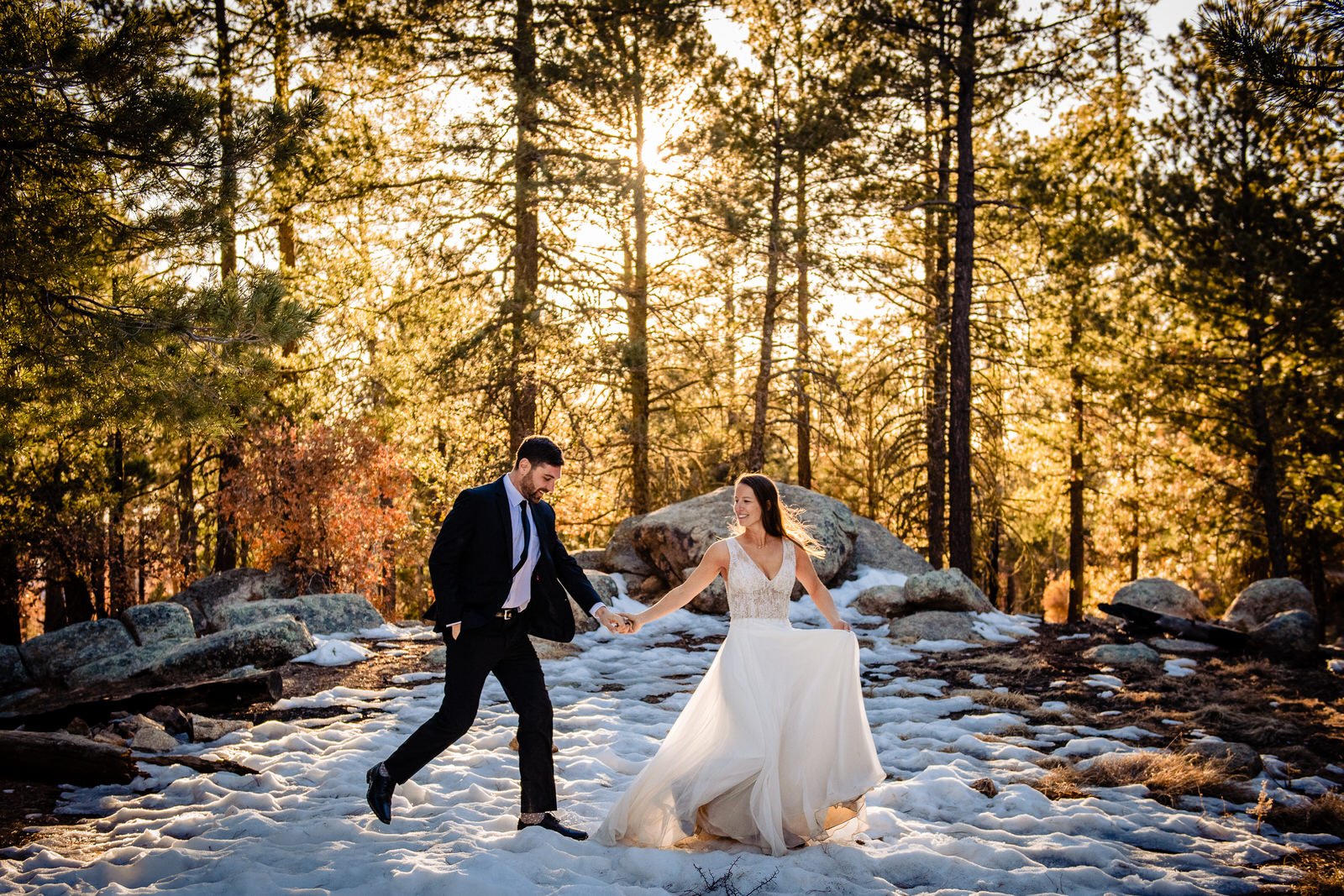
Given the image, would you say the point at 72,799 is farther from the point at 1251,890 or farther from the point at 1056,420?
the point at 1056,420

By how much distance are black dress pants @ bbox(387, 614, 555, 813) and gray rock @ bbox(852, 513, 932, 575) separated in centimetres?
1100

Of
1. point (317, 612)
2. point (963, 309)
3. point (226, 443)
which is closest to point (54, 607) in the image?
point (226, 443)

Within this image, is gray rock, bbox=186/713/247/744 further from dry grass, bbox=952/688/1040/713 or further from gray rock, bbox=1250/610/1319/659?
gray rock, bbox=1250/610/1319/659

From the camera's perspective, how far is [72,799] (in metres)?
5.79

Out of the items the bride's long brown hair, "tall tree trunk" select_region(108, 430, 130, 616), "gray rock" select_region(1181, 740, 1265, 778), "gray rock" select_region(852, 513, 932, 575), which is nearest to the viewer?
the bride's long brown hair

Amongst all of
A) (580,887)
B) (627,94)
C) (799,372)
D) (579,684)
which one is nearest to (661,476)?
(799,372)

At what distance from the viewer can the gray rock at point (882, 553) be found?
51.4 feet

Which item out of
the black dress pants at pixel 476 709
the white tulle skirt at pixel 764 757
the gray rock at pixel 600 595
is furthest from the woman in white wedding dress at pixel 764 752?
the gray rock at pixel 600 595

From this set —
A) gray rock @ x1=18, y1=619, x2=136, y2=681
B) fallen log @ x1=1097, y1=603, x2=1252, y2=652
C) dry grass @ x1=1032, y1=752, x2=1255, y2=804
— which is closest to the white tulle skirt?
dry grass @ x1=1032, y1=752, x2=1255, y2=804

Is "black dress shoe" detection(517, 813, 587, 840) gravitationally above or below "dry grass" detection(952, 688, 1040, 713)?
above

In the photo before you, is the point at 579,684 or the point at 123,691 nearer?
the point at 123,691

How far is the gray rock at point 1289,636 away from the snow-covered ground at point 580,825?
4998 millimetres

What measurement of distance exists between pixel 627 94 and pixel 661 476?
746cm

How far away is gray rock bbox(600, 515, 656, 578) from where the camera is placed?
15539 millimetres
